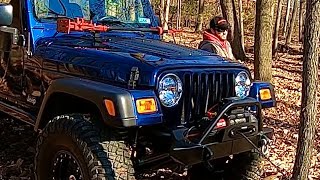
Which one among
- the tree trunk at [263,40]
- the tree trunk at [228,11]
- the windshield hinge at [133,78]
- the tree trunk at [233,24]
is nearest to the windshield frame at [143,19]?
the windshield hinge at [133,78]

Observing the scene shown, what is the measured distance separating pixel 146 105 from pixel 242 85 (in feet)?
3.34

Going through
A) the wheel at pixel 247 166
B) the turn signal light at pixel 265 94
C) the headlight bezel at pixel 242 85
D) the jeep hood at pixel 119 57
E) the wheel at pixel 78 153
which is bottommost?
the wheel at pixel 247 166

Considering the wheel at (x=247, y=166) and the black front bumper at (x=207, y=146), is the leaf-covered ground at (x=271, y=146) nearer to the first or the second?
the wheel at (x=247, y=166)

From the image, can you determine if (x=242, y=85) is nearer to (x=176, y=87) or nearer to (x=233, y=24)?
(x=176, y=87)

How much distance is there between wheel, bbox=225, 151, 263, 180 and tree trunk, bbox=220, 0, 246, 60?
33.4ft

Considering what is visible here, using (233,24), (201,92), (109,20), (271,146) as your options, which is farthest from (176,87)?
(233,24)

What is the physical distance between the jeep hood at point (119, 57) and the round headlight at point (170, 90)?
0.25 feet

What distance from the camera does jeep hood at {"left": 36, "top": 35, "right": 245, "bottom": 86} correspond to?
Answer: 3.74 m

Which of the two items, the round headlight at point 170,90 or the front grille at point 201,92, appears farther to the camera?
the front grille at point 201,92

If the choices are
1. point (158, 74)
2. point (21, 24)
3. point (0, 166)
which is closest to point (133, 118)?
point (158, 74)

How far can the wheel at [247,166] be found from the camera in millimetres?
4387

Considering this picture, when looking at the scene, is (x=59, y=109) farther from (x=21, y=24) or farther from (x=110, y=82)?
(x=21, y=24)

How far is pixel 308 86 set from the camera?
13.8 ft

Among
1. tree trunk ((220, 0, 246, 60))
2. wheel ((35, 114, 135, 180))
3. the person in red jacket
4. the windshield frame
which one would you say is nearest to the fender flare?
wheel ((35, 114, 135, 180))
